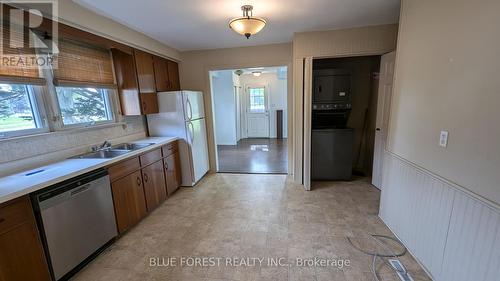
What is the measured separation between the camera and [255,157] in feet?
17.4

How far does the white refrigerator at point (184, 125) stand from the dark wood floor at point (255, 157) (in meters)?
0.91

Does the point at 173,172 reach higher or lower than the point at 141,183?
lower

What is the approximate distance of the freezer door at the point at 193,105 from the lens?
3.36m

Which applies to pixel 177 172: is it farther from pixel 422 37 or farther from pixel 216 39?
pixel 422 37

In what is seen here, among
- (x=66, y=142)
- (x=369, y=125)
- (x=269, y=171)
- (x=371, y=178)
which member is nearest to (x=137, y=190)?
(x=66, y=142)

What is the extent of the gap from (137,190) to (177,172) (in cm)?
99

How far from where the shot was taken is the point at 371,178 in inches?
145

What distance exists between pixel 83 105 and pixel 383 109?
161 inches

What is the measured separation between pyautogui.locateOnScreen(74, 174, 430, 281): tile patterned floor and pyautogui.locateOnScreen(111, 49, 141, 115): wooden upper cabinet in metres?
1.50

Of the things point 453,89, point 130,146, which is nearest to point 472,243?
point 453,89

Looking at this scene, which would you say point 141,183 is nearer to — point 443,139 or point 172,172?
point 172,172

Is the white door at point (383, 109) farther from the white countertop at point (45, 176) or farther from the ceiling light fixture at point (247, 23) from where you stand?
the white countertop at point (45, 176)

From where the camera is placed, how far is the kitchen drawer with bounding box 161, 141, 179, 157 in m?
3.13

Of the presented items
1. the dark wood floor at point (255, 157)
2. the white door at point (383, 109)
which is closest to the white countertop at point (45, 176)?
the dark wood floor at point (255, 157)
